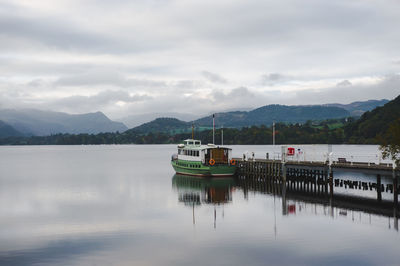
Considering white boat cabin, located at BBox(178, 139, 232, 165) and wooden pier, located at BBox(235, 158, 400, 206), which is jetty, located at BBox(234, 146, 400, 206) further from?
white boat cabin, located at BBox(178, 139, 232, 165)

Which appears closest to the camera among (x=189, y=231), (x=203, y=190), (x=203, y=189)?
(x=189, y=231)

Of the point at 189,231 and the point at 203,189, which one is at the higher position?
the point at 203,189

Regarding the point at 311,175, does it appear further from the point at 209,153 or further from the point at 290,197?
the point at 209,153

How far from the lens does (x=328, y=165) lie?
52.7 metres

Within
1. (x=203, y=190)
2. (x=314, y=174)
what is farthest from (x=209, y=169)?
(x=314, y=174)

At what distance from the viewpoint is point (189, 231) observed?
36625mm

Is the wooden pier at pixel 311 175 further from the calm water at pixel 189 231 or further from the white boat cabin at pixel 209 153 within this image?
the calm water at pixel 189 231

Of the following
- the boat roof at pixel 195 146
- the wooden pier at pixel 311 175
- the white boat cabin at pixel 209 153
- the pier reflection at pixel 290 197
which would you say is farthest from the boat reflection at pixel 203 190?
the boat roof at pixel 195 146

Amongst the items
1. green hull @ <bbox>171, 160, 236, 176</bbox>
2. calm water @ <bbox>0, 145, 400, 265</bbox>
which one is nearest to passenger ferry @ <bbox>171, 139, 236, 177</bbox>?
green hull @ <bbox>171, 160, 236, 176</bbox>

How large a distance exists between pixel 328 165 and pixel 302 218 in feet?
46.8

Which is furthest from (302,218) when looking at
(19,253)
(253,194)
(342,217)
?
(19,253)

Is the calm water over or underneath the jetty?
underneath

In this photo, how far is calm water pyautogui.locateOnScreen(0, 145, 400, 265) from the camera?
2869cm

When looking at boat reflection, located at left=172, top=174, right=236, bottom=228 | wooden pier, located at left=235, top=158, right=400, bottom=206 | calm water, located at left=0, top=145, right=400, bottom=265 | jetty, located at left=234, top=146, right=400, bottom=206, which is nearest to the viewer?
calm water, located at left=0, top=145, right=400, bottom=265
